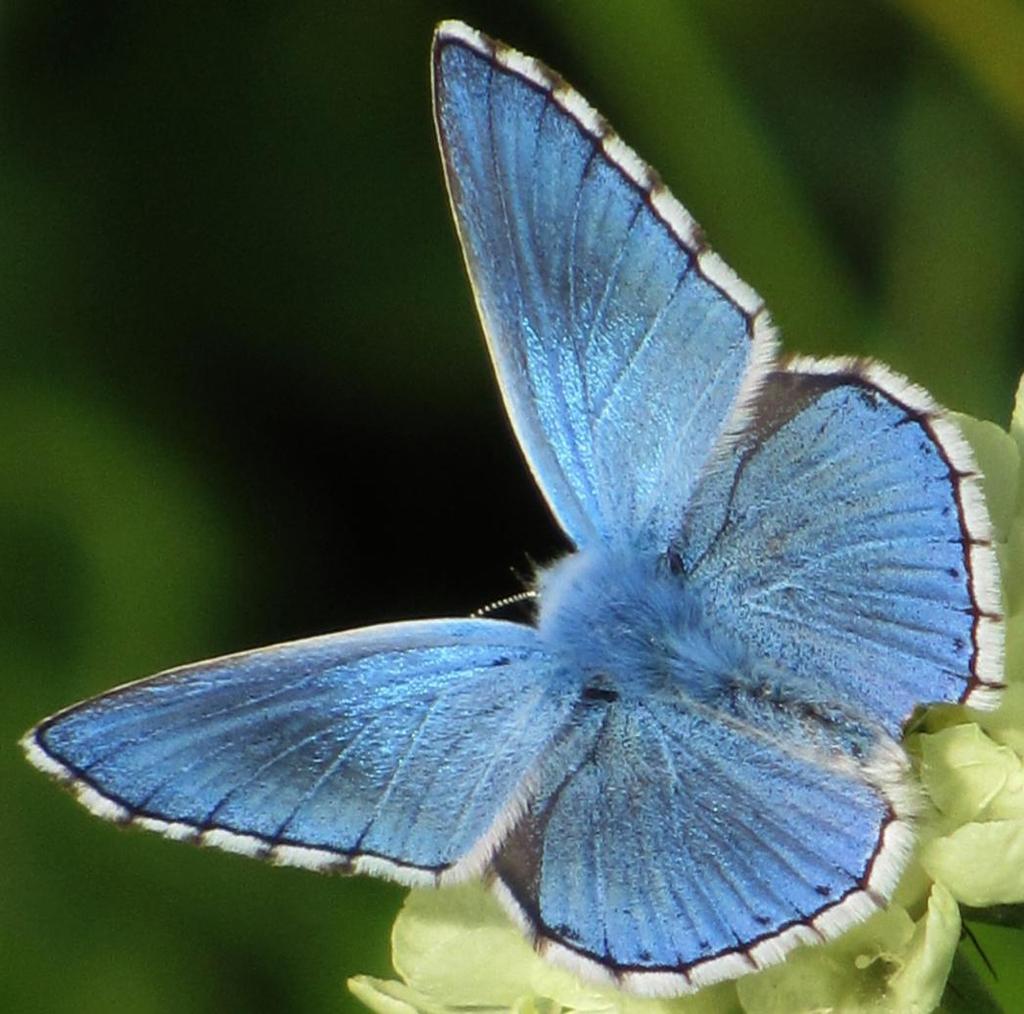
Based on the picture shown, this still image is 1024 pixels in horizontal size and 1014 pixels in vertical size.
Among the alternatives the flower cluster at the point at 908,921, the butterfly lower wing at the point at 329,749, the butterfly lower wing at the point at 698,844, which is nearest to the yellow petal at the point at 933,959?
the flower cluster at the point at 908,921

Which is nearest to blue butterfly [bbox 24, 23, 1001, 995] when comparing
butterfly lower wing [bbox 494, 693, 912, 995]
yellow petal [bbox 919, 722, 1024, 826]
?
butterfly lower wing [bbox 494, 693, 912, 995]

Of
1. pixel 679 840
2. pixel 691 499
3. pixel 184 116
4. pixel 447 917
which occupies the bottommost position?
pixel 447 917

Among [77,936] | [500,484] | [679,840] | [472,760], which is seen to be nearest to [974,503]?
[679,840]

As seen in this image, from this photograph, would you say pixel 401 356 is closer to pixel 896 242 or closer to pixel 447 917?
pixel 896 242

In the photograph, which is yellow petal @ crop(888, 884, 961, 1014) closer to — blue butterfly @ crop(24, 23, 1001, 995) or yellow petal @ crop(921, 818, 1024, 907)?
yellow petal @ crop(921, 818, 1024, 907)

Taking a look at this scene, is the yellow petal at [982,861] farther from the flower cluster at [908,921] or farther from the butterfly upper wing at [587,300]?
the butterfly upper wing at [587,300]

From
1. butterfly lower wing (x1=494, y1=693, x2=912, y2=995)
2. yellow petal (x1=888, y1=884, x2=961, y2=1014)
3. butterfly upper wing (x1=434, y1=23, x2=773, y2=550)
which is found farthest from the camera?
butterfly upper wing (x1=434, y1=23, x2=773, y2=550)

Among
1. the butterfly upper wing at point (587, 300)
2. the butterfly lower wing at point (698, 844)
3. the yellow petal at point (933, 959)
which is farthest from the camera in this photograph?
the butterfly upper wing at point (587, 300)

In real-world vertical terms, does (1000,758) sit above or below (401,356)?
below
